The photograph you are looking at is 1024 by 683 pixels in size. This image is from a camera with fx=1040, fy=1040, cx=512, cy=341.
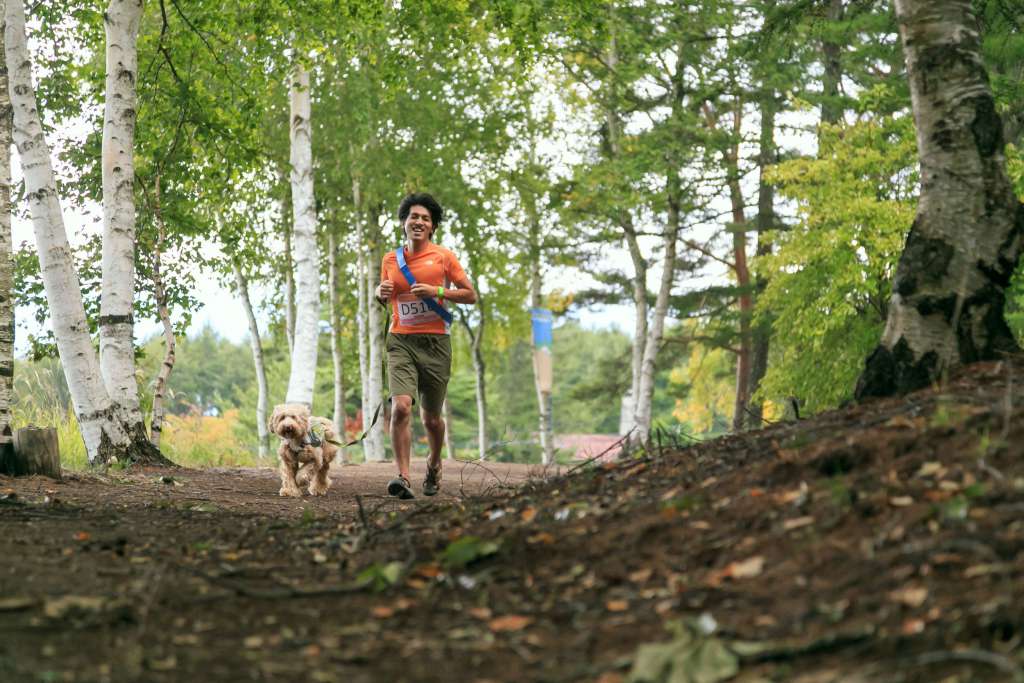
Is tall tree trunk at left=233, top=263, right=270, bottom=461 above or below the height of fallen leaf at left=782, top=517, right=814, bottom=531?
above

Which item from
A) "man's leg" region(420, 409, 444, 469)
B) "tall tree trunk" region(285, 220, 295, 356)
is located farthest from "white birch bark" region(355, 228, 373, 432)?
"man's leg" region(420, 409, 444, 469)

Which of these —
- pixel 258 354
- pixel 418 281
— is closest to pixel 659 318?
pixel 258 354

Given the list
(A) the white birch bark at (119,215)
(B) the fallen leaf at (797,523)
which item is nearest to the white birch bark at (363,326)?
(A) the white birch bark at (119,215)

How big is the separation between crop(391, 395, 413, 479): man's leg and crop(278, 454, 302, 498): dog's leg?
138 centimetres

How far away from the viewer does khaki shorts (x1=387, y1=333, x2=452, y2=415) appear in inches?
335

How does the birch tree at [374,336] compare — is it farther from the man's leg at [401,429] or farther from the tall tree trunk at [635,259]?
the man's leg at [401,429]

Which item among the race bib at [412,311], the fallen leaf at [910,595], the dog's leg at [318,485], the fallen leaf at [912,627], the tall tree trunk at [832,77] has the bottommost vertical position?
the dog's leg at [318,485]

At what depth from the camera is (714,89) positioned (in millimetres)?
24625

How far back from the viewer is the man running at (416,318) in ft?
27.9

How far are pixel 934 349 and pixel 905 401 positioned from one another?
627 millimetres

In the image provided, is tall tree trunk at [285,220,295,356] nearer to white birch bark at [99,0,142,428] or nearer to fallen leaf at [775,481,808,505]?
white birch bark at [99,0,142,428]

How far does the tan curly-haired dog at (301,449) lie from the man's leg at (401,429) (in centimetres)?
102

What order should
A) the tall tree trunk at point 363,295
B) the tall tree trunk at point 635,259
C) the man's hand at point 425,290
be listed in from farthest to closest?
the tall tree trunk at point 635,259 < the tall tree trunk at point 363,295 < the man's hand at point 425,290

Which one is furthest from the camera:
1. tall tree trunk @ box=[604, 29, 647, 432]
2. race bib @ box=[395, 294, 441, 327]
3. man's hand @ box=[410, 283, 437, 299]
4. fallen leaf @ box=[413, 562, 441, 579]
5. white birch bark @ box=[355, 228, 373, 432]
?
tall tree trunk @ box=[604, 29, 647, 432]
